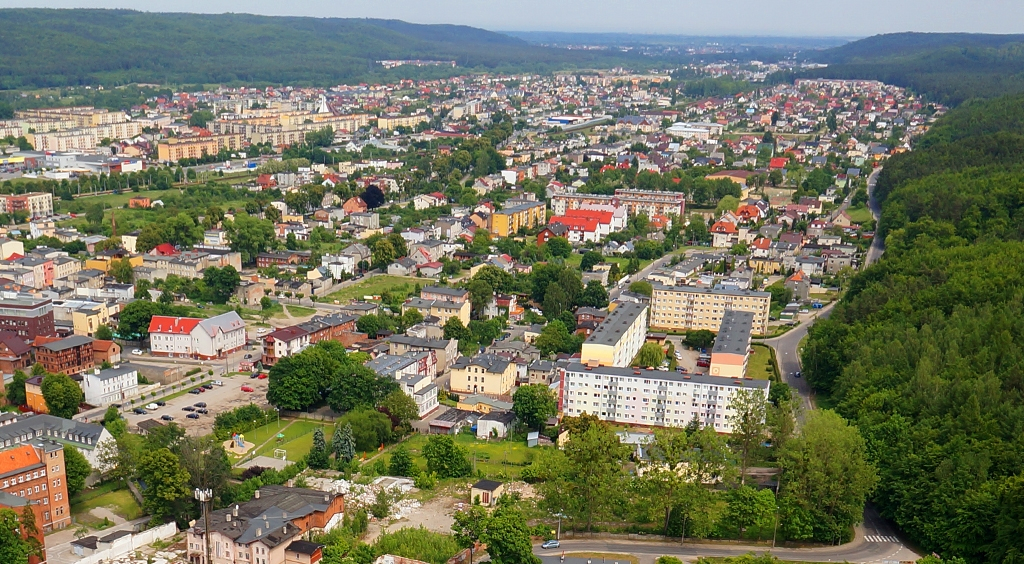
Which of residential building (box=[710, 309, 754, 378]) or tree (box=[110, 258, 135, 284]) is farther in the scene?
tree (box=[110, 258, 135, 284])

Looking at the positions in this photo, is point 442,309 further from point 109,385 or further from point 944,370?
point 944,370

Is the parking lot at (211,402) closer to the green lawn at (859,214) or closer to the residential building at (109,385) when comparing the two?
the residential building at (109,385)

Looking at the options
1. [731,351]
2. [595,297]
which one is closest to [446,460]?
[731,351]

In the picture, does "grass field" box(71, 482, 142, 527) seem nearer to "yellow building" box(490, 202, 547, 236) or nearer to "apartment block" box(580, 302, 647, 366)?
"apartment block" box(580, 302, 647, 366)

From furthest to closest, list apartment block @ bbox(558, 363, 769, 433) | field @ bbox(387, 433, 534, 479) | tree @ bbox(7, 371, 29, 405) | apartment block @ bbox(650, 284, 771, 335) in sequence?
apartment block @ bbox(650, 284, 771, 335) → tree @ bbox(7, 371, 29, 405) → apartment block @ bbox(558, 363, 769, 433) → field @ bbox(387, 433, 534, 479)

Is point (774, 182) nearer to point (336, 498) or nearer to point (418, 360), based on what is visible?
point (418, 360)

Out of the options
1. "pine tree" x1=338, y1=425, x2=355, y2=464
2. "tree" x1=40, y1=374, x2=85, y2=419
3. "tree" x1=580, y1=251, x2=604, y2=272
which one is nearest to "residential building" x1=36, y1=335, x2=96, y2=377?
"tree" x1=40, y1=374, x2=85, y2=419

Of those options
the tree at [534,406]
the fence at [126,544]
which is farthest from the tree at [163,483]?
the tree at [534,406]
